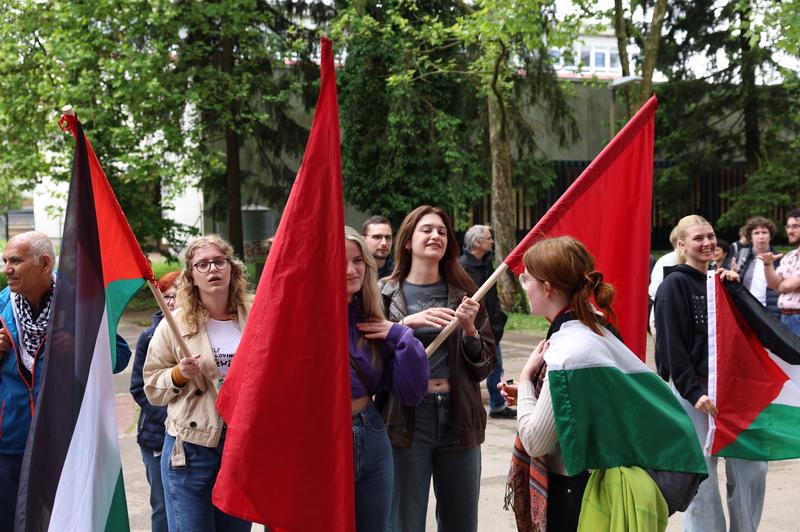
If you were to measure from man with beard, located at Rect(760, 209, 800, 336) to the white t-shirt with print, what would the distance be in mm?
5950

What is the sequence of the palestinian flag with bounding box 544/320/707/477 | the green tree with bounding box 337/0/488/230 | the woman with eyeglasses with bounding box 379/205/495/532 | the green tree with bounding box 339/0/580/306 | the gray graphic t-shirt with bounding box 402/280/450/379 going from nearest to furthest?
the palestinian flag with bounding box 544/320/707/477
the woman with eyeglasses with bounding box 379/205/495/532
the gray graphic t-shirt with bounding box 402/280/450/379
the green tree with bounding box 339/0/580/306
the green tree with bounding box 337/0/488/230

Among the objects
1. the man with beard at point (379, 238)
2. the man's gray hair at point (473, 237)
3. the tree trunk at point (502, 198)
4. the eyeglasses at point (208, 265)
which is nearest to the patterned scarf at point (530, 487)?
the eyeglasses at point (208, 265)

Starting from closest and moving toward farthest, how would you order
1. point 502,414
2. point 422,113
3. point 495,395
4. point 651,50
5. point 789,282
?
point 789,282
point 502,414
point 495,395
point 651,50
point 422,113

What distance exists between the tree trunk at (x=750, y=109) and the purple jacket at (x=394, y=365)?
24.7 meters

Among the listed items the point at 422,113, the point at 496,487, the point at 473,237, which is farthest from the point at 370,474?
the point at 422,113

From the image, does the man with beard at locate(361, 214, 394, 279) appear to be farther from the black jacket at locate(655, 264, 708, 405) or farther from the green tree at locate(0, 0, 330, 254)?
the green tree at locate(0, 0, 330, 254)

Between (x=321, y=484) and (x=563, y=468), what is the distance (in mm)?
864

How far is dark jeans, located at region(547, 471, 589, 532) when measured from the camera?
314cm

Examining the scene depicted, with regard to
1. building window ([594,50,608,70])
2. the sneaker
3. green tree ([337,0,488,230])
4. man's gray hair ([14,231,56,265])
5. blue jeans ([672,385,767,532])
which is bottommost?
the sneaker

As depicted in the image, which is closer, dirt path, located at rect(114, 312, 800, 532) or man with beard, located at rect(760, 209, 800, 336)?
dirt path, located at rect(114, 312, 800, 532)

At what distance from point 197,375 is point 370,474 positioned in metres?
0.84

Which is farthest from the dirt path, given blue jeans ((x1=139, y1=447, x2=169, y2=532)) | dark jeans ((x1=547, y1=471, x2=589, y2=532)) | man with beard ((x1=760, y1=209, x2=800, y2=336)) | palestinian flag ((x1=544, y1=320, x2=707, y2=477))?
palestinian flag ((x1=544, y1=320, x2=707, y2=477))

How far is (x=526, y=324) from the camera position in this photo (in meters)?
16.9

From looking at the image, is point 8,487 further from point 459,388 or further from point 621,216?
point 621,216
